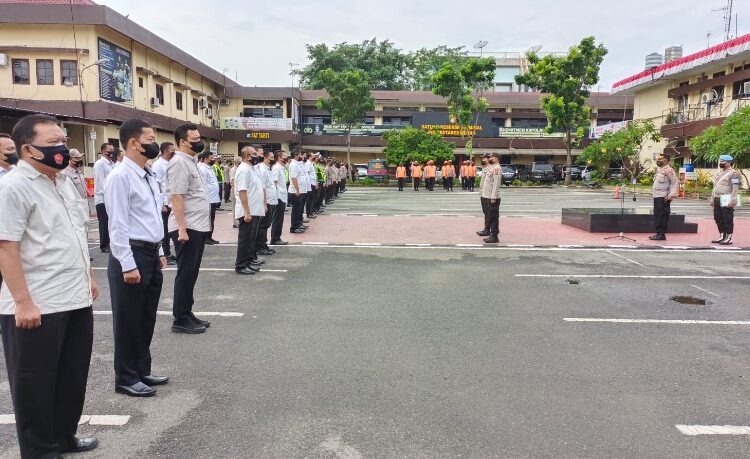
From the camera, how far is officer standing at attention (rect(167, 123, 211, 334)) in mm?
5453

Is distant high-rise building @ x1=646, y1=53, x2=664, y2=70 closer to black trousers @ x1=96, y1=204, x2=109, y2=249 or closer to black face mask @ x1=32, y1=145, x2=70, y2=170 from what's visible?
black trousers @ x1=96, y1=204, x2=109, y2=249

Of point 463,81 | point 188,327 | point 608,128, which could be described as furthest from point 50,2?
point 608,128

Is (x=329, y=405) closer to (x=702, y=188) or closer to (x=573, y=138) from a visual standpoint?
(x=702, y=188)

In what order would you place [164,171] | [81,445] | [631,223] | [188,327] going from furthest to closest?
[631,223] → [164,171] → [188,327] → [81,445]

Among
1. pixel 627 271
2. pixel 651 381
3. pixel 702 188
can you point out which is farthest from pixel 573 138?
pixel 651 381

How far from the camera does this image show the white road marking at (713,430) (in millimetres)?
3604

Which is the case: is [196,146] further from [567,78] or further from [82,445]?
[567,78]

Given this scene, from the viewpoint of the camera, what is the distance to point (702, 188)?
2880 centimetres

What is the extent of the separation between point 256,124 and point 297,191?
29039 millimetres

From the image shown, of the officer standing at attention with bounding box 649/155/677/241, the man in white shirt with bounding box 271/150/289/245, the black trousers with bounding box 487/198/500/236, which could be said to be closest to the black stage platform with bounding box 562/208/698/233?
the officer standing at attention with bounding box 649/155/677/241

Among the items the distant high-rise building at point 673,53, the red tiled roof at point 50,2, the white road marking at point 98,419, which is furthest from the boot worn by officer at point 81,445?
the distant high-rise building at point 673,53

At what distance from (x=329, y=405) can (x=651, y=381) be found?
2.58 metres

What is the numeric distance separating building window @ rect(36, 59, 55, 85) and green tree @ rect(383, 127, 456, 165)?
18643mm

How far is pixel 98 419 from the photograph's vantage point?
12.4 feet
